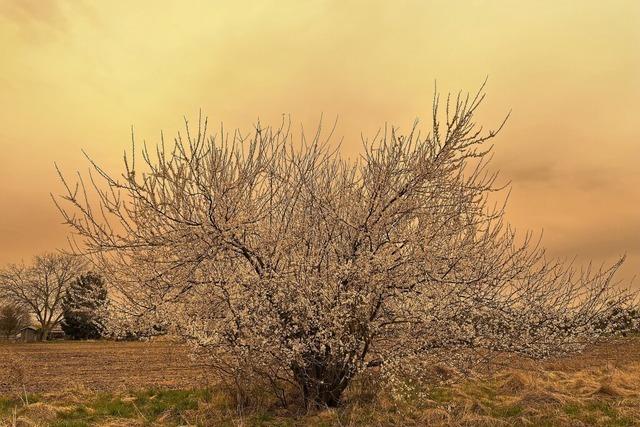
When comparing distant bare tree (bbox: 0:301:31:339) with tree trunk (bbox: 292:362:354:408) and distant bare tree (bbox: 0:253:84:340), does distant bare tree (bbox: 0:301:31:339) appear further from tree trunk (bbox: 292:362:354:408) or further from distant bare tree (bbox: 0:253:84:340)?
tree trunk (bbox: 292:362:354:408)

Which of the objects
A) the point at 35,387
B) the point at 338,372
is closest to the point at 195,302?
the point at 338,372

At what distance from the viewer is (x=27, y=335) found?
2522 inches

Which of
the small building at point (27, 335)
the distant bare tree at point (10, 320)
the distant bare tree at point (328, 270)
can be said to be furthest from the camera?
the small building at point (27, 335)

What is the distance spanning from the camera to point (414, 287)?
9.84 m

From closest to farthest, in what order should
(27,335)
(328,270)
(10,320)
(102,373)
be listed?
(328,270) → (102,373) → (10,320) → (27,335)

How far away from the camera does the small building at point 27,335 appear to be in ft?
199

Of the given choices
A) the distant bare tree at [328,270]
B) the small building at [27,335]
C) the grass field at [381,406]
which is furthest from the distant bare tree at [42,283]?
the distant bare tree at [328,270]

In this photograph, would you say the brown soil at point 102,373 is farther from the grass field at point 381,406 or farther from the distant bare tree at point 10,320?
the distant bare tree at point 10,320

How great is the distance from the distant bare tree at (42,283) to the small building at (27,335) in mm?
1583

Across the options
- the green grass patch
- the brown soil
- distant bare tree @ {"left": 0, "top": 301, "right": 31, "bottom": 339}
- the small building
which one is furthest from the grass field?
the small building

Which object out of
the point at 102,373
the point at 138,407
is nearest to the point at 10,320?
the point at 102,373

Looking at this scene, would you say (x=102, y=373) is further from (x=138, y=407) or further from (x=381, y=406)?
(x=381, y=406)

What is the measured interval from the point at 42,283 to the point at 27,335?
602cm

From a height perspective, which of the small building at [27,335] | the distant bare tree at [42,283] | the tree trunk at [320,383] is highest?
the distant bare tree at [42,283]
